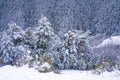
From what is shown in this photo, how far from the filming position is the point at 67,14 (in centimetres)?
2455

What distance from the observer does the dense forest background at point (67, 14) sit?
22047mm

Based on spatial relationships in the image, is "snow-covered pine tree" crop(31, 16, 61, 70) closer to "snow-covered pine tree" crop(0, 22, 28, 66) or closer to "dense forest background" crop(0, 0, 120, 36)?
"snow-covered pine tree" crop(0, 22, 28, 66)

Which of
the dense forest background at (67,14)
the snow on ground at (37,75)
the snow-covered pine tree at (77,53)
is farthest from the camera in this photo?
the dense forest background at (67,14)

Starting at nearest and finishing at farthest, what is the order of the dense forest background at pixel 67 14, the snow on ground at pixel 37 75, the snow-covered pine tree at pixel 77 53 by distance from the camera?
the snow on ground at pixel 37 75 < the snow-covered pine tree at pixel 77 53 < the dense forest background at pixel 67 14

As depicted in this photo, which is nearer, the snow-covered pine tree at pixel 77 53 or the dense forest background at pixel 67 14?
the snow-covered pine tree at pixel 77 53

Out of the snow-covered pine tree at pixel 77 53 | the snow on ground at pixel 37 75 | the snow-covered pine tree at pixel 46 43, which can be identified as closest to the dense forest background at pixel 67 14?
the snow-covered pine tree at pixel 77 53

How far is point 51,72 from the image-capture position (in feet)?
20.1

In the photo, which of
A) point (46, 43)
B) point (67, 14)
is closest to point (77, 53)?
point (46, 43)

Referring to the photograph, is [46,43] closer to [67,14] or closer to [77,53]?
[77,53]

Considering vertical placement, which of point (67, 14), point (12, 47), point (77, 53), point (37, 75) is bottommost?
point (37, 75)

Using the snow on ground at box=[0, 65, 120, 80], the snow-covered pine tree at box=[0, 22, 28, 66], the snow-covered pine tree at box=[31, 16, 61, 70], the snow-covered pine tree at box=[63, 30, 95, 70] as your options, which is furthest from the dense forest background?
the snow on ground at box=[0, 65, 120, 80]

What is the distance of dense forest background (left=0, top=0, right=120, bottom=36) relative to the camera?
868 inches

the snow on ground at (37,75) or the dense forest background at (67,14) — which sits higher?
the dense forest background at (67,14)

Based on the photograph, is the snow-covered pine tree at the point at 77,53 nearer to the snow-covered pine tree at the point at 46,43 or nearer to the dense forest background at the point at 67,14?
the snow-covered pine tree at the point at 46,43
